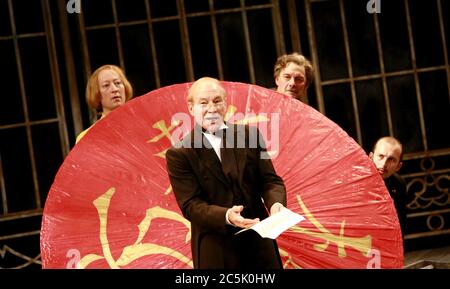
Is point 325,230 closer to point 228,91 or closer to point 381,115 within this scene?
point 228,91

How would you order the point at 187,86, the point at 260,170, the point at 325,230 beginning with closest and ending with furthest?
the point at 260,170 < the point at 325,230 < the point at 187,86

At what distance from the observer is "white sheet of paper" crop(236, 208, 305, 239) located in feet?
7.50

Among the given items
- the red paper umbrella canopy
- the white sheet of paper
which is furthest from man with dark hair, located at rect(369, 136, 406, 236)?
the white sheet of paper

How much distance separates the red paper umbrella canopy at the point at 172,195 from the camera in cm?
299

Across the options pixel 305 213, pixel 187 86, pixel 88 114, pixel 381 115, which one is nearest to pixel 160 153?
pixel 187 86

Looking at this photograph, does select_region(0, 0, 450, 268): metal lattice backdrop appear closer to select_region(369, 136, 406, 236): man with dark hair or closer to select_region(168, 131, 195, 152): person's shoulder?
select_region(369, 136, 406, 236): man with dark hair

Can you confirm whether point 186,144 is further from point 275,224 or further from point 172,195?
point 172,195

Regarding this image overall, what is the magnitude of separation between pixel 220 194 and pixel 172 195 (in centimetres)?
64

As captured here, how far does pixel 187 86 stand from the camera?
10.7ft

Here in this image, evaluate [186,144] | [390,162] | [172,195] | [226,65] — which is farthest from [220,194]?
[226,65]

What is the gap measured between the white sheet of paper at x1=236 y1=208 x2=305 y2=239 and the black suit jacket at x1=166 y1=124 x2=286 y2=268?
14cm

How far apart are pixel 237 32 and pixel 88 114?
1112 millimetres

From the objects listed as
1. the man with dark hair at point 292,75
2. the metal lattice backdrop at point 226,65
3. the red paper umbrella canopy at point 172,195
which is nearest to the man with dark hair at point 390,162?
the red paper umbrella canopy at point 172,195

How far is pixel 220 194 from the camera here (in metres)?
2.45
